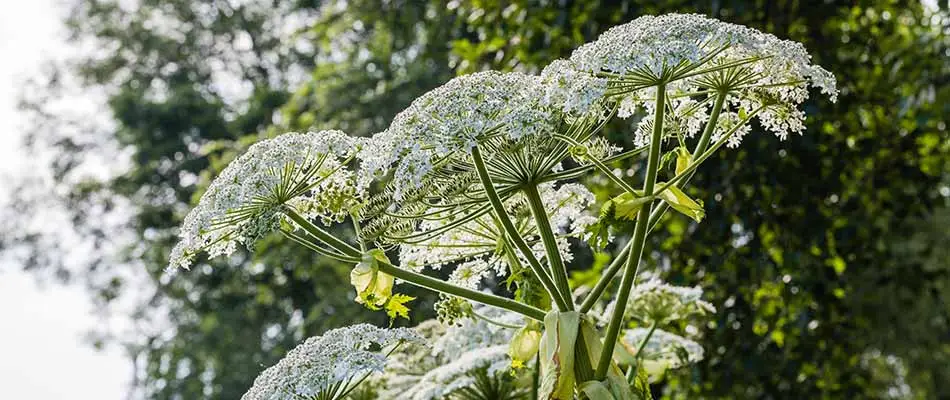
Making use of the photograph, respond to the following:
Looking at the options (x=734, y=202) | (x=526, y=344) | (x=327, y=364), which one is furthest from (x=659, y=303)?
(x=734, y=202)

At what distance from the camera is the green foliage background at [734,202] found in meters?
4.73

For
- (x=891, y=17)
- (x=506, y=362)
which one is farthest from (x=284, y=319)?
(x=506, y=362)

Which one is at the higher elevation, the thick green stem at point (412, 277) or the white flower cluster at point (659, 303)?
the white flower cluster at point (659, 303)

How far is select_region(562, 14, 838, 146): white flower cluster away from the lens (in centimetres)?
132

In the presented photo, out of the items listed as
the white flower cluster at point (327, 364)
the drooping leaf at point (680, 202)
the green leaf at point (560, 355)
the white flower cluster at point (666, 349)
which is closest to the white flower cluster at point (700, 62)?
the drooping leaf at point (680, 202)

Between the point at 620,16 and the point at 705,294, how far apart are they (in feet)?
4.00

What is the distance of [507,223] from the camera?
1443 mm

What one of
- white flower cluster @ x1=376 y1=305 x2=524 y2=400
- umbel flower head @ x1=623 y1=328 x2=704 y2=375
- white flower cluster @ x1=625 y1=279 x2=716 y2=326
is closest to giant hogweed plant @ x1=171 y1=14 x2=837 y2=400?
white flower cluster @ x1=376 y1=305 x2=524 y2=400

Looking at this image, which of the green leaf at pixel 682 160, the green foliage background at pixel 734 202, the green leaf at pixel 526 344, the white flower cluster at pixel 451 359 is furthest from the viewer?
the green foliage background at pixel 734 202

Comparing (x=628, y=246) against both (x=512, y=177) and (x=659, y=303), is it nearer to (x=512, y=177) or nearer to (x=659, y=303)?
(x=512, y=177)

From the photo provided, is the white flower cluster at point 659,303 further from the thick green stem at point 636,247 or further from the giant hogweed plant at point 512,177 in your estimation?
the thick green stem at point 636,247

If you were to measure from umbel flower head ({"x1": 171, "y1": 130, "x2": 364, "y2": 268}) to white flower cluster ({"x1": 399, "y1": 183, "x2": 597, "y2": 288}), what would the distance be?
6.2 inches

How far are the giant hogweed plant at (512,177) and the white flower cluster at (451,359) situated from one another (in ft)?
2.33

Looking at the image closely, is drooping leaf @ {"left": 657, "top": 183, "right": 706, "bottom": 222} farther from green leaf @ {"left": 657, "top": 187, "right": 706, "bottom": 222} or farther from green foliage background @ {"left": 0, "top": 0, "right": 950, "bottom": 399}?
green foliage background @ {"left": 0, "top": 0, "right": 950, "bottom": 399}
